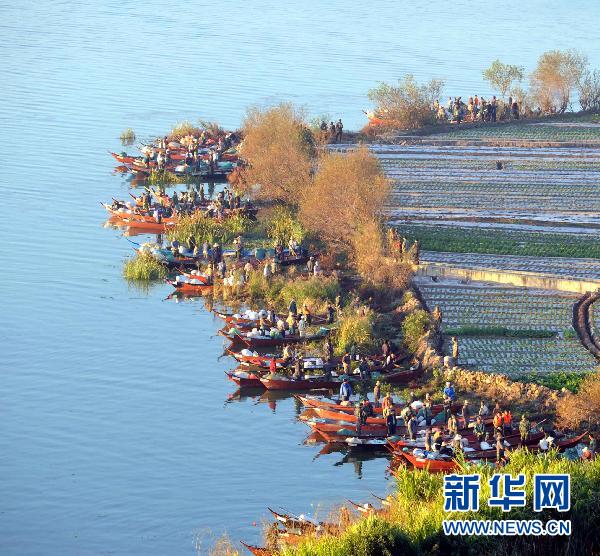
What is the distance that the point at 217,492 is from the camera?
3391 cm

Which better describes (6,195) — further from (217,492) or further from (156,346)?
(217,492)

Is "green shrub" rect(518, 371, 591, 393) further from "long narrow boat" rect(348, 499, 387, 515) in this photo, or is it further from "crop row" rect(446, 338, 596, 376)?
"long narrow boat" rect(348, 499, 387, 515)

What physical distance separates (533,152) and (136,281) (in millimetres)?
21072

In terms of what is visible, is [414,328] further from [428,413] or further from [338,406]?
[428,413]

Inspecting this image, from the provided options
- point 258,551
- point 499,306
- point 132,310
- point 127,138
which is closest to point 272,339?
point 132,310

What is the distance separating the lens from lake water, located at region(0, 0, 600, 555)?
3356 cm

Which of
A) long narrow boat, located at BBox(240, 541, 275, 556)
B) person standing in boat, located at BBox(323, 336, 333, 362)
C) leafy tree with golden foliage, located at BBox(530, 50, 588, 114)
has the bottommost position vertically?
long narrow boat, located at BBox(240, 541, 275, 556)

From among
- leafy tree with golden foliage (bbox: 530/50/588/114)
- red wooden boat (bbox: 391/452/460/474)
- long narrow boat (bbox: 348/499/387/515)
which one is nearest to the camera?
long narrow boat (bbox: 348/499/387/515)

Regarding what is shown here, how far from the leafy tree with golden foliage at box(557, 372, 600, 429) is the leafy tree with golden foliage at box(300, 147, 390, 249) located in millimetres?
14010

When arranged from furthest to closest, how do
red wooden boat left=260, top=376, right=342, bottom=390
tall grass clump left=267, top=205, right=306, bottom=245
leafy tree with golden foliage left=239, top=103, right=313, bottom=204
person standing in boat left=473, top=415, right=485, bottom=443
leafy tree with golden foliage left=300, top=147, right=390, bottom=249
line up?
1. leafy tree with golden foliage left=239, top=103, right=313, bottom=204
2. tall grass clump left=267, top=205, right=306, bottom=245
3. leafy tree with golden foliage left=300, top=147, right=390, bottom=249
4. red wooden boat left=260, top=376, right=342, bottom=390
5. person standing in boat left=473, top=415, right=485, bottom=443

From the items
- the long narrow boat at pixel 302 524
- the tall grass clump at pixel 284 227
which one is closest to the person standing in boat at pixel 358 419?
the long narrow boat at pixel 302 524

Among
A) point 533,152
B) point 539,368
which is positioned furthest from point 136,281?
point 533,152

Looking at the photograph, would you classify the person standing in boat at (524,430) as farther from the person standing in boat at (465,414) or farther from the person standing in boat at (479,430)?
the person standing in boat at (465,414)

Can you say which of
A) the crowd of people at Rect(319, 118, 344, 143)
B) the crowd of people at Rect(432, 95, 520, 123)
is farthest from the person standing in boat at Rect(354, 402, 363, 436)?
the crowd of people at Rect(432, 95, 520, 123)
